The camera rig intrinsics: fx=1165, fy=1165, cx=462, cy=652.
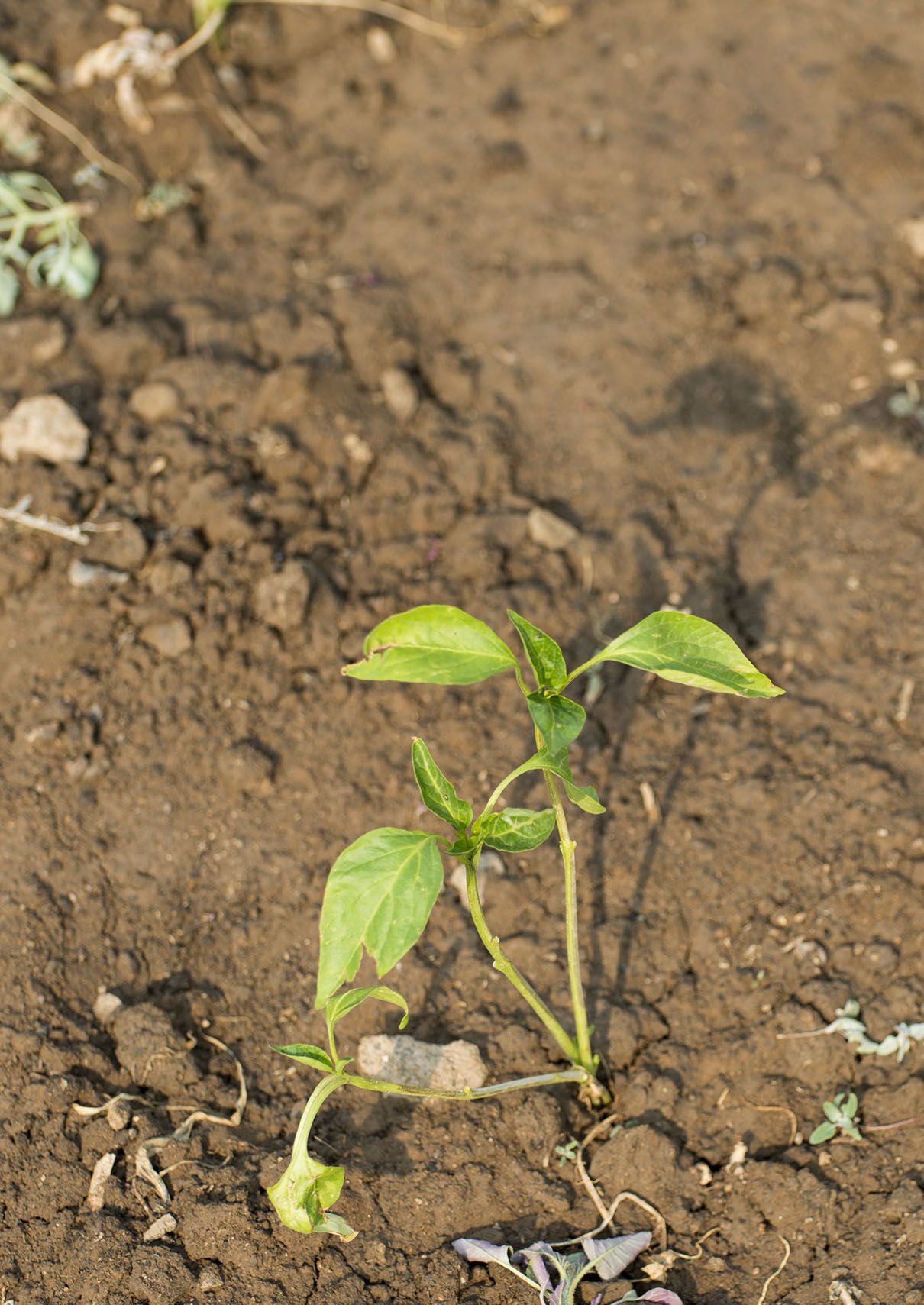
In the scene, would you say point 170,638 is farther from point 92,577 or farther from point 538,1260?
point 538,1260

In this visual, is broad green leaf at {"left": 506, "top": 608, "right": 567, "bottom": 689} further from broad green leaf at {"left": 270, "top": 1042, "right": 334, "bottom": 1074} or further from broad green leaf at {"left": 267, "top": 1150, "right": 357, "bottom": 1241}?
broad green leaf at {"left": 267, "top": 1150, "right": 357, "bottom": 1241}

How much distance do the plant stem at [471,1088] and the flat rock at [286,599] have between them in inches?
44.0

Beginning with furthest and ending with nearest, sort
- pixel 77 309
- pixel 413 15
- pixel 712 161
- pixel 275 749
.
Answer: pixel 413 15 → pixel 712 161 → pixel 77 309 → pixel 275 749

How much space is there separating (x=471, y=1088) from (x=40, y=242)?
2.77 m

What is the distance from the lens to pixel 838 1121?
2.29 meters

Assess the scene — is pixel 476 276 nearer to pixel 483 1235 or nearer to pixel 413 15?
pixel 413 15

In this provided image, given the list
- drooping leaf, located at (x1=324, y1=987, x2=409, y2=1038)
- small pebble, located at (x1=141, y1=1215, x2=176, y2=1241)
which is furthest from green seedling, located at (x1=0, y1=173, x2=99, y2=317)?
small pebble, located at (x1=141, y1=1215, x2=176, y2=1241)

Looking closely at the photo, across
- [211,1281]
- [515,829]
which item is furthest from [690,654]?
[211,1281]

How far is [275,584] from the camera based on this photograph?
2896 millimetres

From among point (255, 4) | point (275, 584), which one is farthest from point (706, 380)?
point (255, 4)

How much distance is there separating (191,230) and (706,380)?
1.64 metres

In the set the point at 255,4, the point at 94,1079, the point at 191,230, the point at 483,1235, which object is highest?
the point at 255,4

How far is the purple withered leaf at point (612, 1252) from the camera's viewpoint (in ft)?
6.84

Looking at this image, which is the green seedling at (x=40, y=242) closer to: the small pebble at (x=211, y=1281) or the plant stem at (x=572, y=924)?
the plant stem at (x=572, y=924)
